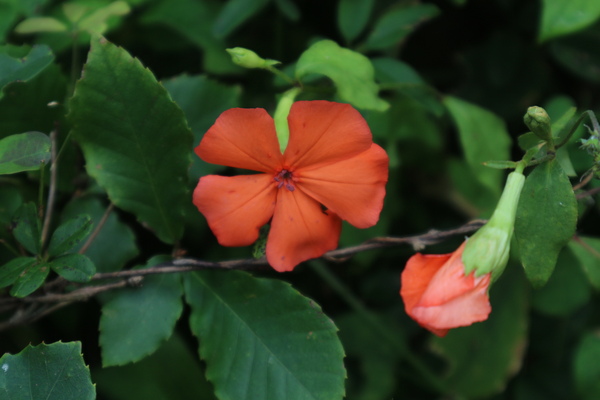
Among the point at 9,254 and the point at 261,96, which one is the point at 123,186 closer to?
the point at 9,254

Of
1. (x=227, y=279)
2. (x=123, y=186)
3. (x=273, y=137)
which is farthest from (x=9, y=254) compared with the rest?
(x=273, y=137)

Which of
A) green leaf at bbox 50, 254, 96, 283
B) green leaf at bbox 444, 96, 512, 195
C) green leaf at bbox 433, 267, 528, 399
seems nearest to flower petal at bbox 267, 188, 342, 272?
green leaf at bbox 50, 254, 96, 283

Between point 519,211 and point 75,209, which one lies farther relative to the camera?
point 75,209

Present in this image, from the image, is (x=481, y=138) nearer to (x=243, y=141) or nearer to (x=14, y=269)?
(x=243, y=141)

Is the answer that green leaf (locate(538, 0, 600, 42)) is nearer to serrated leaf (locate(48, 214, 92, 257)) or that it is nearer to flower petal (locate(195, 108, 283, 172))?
flower petal (locate(195, 108, 283, 172))

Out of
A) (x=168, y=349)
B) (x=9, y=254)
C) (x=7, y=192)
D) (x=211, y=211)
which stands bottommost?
(x=168, y=349)

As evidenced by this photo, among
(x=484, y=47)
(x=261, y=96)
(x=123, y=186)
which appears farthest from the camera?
(x=484, y=47)
